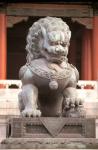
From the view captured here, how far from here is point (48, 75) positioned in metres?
6.25

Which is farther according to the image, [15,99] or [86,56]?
[86,56]

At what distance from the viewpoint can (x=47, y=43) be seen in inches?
248

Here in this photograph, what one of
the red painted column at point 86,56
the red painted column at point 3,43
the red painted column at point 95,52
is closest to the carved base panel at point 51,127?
the red painted column at point 3,43

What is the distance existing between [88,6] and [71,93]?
578 inches

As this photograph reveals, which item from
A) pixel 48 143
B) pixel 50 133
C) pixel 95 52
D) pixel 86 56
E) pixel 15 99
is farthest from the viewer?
pixel 86 56

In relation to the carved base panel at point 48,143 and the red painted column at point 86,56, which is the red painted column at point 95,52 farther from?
the carved base panel at point 48,143

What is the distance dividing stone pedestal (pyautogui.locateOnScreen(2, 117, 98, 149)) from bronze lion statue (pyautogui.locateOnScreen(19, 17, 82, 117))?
13 centimetres

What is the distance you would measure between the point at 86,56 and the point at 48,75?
1529 cm

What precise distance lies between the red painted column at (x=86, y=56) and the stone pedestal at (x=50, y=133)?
1473 centimetres

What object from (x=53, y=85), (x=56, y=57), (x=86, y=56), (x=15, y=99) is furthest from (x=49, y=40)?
(x=86, y=56)

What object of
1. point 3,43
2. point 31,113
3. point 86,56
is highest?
point 3,43

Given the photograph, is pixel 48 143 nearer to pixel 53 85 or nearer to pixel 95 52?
pixel 53 85

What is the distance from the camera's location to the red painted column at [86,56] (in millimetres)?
21094

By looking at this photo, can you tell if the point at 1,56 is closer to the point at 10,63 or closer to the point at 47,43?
the point at 10,63
